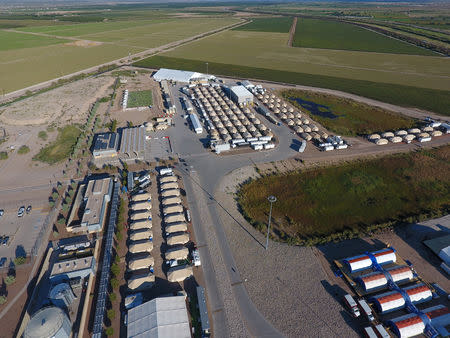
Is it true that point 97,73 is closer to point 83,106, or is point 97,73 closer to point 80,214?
point 83,106

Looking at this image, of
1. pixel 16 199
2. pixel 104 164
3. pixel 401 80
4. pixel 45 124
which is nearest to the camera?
pixel 16 199

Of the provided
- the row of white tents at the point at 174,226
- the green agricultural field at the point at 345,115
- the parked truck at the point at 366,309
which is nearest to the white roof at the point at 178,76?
the green agricultural field at the point at 345,115

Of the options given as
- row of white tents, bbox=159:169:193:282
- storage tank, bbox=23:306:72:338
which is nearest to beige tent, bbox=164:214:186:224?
row of white tents, bbox=159:169:193:282

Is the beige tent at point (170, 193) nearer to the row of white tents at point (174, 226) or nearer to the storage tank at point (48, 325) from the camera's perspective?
the row of white tents at point (174, 226)

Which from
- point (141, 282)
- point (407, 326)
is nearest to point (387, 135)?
point (407, 326)

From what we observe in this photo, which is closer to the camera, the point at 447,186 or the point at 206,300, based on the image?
the point at 206,300

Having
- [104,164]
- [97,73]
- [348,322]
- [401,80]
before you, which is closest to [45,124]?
[104,164]

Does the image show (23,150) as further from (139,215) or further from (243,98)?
(243,98)
